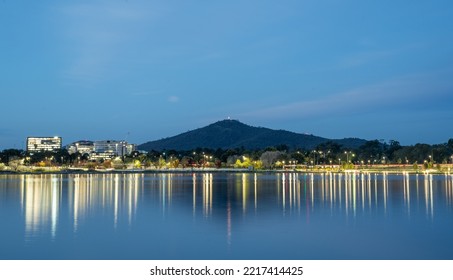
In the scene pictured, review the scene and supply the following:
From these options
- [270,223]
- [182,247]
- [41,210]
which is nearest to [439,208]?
[270,223]

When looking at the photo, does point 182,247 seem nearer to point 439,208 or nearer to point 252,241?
point 252,241

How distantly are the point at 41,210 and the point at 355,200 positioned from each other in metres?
15.5

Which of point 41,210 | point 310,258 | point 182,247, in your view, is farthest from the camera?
point 41,210

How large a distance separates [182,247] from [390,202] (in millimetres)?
16100

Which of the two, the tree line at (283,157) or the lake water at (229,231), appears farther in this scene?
the tree line at (283,157)

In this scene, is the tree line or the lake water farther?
the tree line

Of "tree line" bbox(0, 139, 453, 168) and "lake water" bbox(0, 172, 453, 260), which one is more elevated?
"tree line" bbox(0, 139, 453, 168)

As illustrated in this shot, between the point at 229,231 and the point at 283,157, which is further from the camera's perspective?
the point at 283,157

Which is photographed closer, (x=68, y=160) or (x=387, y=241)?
(x=387, y=241)

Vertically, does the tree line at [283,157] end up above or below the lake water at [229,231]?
above

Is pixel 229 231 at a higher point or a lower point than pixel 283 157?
lower

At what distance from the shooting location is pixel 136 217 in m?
21.7
